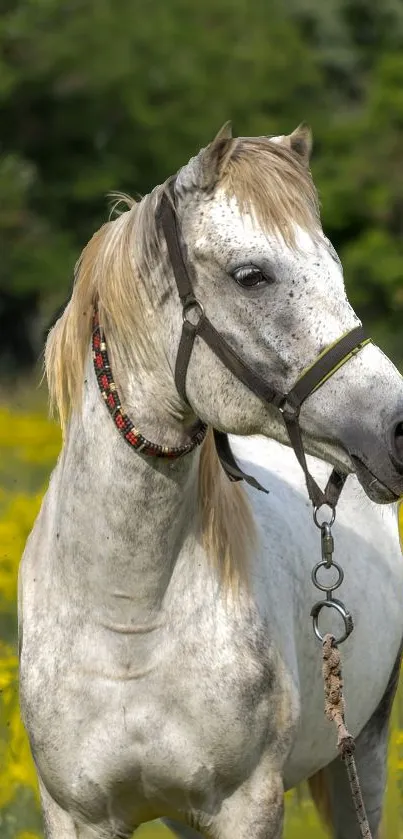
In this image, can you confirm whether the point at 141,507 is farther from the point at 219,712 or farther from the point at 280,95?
the point at 280,95

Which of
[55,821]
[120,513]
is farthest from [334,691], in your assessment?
[55,821]

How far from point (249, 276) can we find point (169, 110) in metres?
37.6

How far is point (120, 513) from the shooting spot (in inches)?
141

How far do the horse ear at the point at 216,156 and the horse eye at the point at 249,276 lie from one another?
222 millimetres

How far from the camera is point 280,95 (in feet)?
133

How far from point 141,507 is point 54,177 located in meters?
36.1

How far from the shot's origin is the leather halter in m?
3.29

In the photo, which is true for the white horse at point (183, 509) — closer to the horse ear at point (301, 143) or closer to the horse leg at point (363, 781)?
the horse ear at point (301, 143)

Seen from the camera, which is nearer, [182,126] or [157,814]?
[157,814]

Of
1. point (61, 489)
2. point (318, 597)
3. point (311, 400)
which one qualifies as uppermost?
point (311, 400)

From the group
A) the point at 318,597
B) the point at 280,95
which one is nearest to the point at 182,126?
the point at 280,95

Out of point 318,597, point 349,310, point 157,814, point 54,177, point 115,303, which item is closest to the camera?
point 349,310

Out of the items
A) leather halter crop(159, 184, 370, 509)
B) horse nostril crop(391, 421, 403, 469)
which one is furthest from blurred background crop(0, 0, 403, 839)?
horse nostril crop(391, 421, 403, 469)

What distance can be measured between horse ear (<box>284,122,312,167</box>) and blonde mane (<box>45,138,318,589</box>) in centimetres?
9
